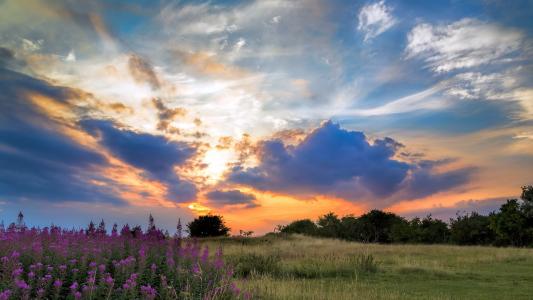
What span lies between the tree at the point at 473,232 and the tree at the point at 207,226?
74.9ft

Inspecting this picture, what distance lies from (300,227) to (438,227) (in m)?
20.1

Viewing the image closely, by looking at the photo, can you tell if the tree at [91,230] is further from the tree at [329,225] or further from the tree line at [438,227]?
the tree at [329,225]

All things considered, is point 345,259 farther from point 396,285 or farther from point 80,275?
point 80,275

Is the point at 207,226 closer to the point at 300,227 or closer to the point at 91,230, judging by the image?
the point at 300,227

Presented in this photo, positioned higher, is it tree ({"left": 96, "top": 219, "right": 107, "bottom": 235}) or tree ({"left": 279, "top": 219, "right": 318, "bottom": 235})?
tree ({"left": 279, "top": 219, "right": 318, "bottom": 235})

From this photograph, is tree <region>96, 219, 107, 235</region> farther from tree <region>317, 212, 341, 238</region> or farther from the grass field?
tree <region>317, 212, 341, 238</region>

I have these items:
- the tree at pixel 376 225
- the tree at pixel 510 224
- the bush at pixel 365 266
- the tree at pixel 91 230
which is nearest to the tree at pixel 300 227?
the tree at pixel 376 225

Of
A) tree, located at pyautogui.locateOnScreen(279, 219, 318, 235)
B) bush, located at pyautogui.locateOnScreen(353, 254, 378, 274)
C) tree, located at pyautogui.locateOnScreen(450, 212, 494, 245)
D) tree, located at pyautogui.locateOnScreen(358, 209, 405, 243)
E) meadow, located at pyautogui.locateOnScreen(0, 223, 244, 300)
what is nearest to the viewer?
meadow, located at pyautogui.locateOnScreen(0, 223, 244, 300)

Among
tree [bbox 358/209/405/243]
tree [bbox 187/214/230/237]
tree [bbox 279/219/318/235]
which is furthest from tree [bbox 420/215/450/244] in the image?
tree [bbox 187/214/230/237]

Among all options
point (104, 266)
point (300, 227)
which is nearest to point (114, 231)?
point (104, 266)

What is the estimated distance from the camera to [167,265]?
9094 mm

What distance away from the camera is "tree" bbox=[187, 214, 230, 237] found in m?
46.8

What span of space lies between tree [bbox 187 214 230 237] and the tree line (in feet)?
52.0

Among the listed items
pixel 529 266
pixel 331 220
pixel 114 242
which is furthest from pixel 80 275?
pixel 331 220
